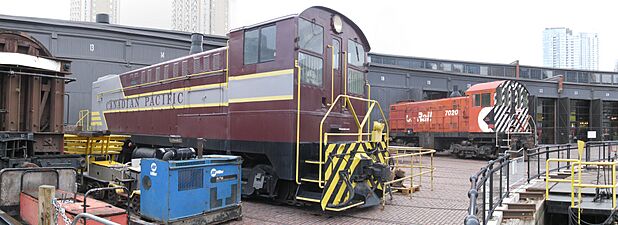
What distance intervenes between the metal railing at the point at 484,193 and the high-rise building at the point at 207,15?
109 ft

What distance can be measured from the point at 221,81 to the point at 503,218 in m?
6.10

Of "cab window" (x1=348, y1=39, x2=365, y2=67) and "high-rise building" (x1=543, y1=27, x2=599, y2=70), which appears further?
"high-rise building" (x1=543, y1=27, x2=599, y2=70)

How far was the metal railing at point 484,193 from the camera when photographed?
3.89m

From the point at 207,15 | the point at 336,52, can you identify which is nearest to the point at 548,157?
the point at 336,52

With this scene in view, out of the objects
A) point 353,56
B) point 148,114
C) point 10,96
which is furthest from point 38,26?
point 353,56

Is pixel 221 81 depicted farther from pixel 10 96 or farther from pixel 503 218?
pixel 503 218

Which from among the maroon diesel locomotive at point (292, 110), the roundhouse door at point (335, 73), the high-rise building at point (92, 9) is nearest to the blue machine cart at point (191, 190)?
the maroon diesel locomotive at point (292, 110)

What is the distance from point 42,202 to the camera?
500 cm

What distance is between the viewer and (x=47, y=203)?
4934 mm

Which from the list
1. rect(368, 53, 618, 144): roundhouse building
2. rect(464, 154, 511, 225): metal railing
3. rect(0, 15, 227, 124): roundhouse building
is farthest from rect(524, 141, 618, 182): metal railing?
rect(0, 15, 227, 124): roundhouse building

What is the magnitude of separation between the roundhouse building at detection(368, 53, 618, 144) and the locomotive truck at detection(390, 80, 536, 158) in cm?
726

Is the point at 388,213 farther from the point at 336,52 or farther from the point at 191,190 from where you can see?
Answer: the point at 191,190

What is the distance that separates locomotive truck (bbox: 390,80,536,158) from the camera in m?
18.4

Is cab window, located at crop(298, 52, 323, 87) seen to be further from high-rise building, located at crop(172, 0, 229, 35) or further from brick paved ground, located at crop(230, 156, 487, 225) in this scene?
high-rise building, located at crop(172, 0, 229, 35)
